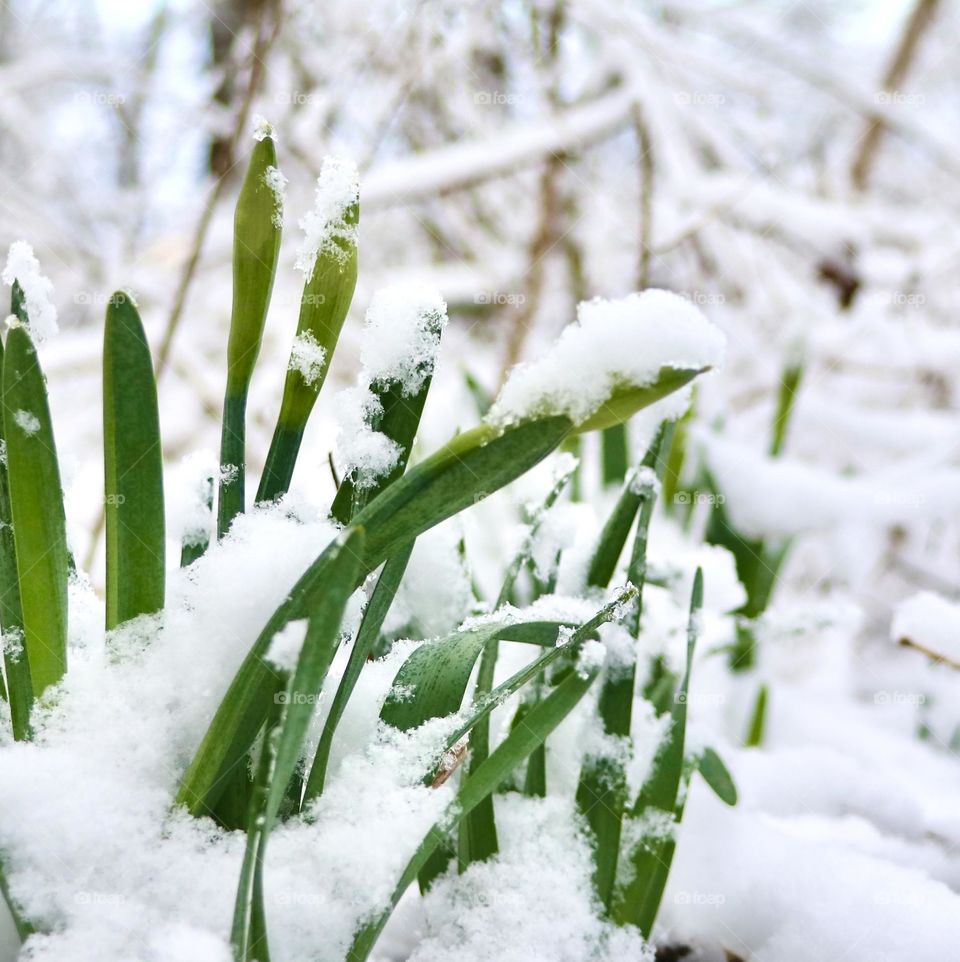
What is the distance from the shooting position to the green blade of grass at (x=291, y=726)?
256mm

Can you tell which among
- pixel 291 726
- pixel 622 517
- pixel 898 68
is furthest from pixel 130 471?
pixel 898 68

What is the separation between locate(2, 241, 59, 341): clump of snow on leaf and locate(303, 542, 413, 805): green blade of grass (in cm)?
20

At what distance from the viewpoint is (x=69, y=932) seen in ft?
1.01

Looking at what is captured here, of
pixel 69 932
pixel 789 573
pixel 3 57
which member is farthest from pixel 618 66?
pixel 3 57

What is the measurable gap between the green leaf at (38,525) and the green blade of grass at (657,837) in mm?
309

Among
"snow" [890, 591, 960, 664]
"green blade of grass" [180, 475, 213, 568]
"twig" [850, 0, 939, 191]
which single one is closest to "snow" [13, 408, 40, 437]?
"green blade of grass" [180, 475, 213, 568]

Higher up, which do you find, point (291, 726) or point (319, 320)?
point (319, 320)

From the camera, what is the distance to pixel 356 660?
1.12 ft

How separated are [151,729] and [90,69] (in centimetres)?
256

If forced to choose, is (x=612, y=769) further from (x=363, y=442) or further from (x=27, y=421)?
(x=27, y=421)

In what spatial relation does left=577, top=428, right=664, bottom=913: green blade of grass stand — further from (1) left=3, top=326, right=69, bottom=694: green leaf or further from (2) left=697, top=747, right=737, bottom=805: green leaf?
(1) left=3, top=326, right=69, bottom=694: green leaf

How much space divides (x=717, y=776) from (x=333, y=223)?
15.4 inches

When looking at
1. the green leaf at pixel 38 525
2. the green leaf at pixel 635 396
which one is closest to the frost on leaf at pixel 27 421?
the green leaf at pixel 38 525

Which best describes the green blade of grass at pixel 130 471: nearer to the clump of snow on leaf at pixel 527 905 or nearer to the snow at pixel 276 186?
the snow at pixel 276 186
